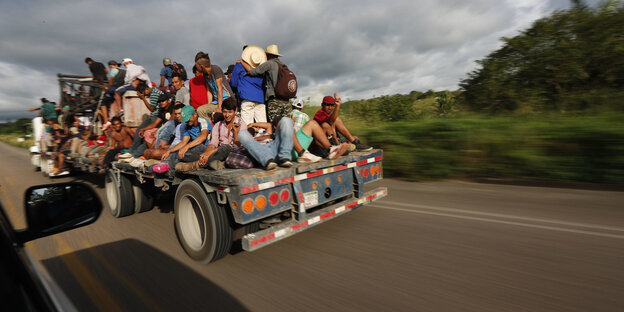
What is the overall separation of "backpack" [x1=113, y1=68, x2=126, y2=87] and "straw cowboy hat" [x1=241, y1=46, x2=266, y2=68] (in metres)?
4.07

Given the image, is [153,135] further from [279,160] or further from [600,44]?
[600,44]

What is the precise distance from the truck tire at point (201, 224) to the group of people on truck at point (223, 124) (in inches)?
11.8

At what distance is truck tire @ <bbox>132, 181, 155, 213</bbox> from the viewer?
4.97 meters

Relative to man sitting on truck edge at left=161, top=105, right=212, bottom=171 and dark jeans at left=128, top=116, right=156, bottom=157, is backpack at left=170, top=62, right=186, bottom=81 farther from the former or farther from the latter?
man sitting on truck edge at left=161, top=105, right=212, bottom=171

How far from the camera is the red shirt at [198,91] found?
19.1 ft

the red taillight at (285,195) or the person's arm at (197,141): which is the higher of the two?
the person's arm at (197,141)

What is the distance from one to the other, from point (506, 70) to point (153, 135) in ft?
33.9

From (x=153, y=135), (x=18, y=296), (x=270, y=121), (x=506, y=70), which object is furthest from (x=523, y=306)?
(x=506, y=70)

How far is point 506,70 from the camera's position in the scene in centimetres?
959

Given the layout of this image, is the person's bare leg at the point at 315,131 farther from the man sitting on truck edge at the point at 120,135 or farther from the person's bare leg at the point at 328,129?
the man sitting on truck edge at the point at 120,135

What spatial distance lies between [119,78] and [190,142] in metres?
4.65

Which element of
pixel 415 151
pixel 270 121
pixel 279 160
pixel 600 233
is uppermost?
pixel 270 121

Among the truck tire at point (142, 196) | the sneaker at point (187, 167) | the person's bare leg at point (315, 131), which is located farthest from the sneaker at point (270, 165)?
the truck tire at point (142, 196)

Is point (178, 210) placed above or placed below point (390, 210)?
above
